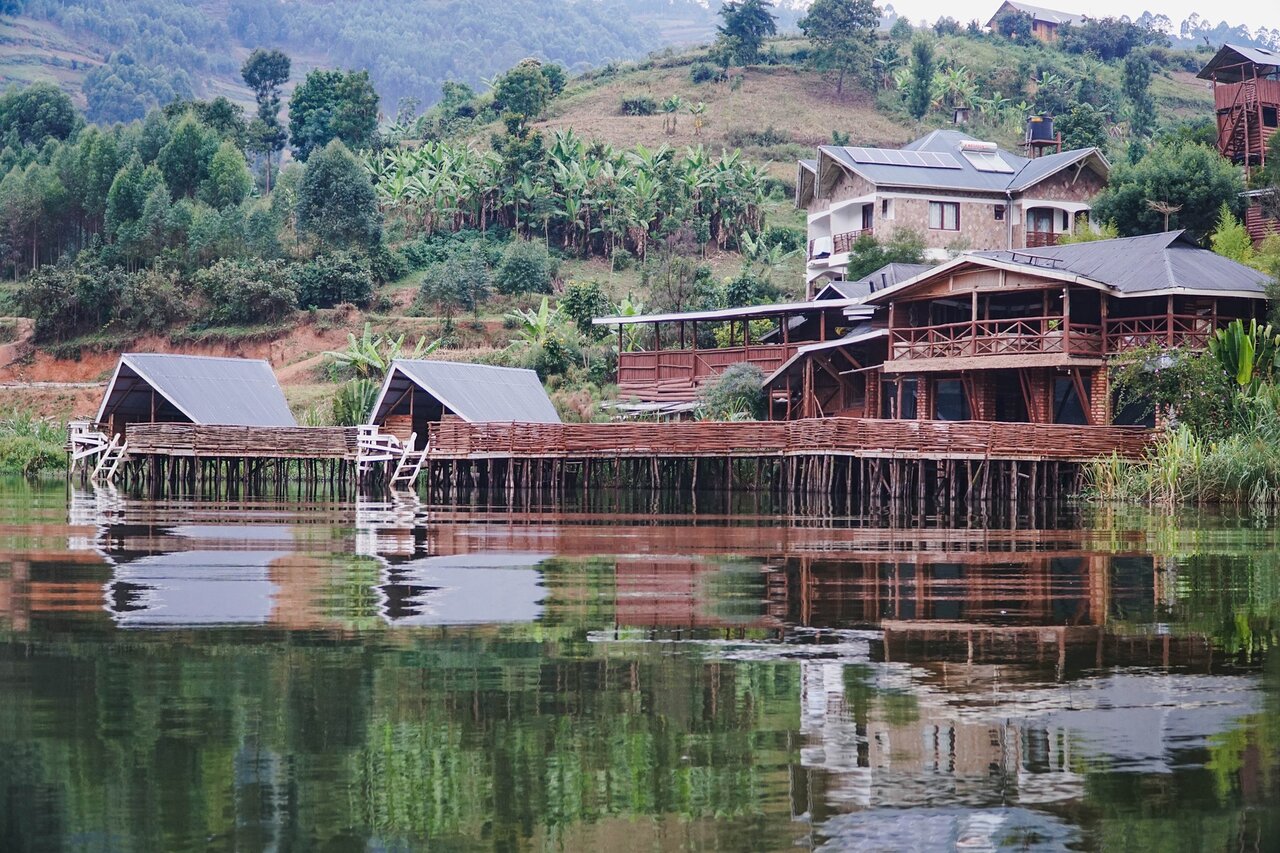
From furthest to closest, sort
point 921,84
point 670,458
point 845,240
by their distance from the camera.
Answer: point 921,84
point 845,240
point 670,458

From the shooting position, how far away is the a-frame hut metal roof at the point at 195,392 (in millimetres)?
53438

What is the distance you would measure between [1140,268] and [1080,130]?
40817 mm

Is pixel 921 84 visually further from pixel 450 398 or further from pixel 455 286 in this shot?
pixel 450 398

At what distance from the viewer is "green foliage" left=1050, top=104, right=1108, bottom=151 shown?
3300 inches

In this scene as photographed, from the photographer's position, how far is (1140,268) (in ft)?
150

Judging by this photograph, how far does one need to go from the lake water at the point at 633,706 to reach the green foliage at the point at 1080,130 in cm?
6463

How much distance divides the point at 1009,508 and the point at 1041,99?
8444cm

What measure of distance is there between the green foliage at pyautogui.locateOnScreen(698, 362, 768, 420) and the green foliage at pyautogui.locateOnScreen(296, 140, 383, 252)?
35.0 m

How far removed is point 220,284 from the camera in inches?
3219

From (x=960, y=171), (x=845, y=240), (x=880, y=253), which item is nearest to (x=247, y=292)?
(x=845, y=240)

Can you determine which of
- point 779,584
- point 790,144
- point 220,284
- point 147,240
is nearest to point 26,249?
→ point 147,240

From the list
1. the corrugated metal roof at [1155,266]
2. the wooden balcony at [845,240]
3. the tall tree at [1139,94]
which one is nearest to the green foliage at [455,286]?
the wooden balcony at [845,240]

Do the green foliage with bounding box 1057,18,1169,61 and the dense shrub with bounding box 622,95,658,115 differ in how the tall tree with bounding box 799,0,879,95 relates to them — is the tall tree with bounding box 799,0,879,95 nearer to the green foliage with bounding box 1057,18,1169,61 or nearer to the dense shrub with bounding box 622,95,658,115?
the dense shrub with bounding box 622,95,658,115

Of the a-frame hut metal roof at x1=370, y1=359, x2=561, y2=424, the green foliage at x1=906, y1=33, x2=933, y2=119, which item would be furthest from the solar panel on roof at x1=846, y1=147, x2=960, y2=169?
the green foliage at x1=906, y1=33, x2=933, y2=119
